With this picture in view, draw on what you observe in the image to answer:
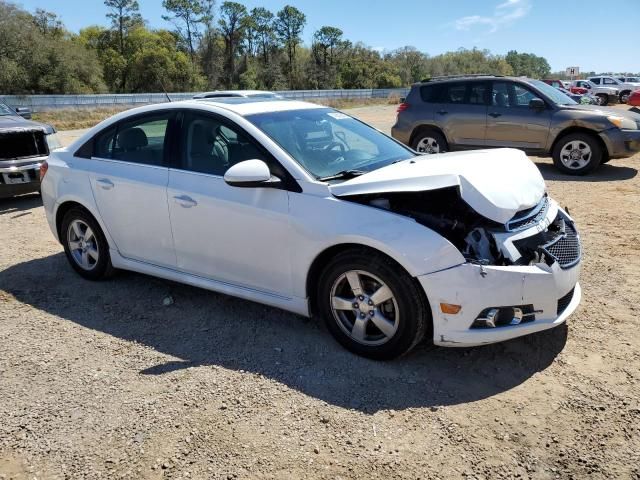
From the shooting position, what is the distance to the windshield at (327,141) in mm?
3787

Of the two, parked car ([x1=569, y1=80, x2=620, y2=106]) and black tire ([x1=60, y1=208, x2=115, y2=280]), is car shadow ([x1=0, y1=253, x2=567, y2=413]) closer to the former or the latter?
black tire ([x1=60, y1=208, x2=115, y2=280])

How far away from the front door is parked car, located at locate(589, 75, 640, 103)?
33431 mm

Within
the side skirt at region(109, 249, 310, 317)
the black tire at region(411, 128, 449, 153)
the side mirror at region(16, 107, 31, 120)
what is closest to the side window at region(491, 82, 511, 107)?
the black tire at region(411, 128, 449, 153)

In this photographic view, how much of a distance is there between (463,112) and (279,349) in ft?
26.5

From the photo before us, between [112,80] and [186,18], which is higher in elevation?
[186,18]

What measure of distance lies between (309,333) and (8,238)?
4.81 meters

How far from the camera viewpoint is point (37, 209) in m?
8.20

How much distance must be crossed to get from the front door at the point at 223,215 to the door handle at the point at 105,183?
2.42 ft

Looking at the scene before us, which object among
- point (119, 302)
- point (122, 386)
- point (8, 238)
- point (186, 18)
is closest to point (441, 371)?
point (122, 386)

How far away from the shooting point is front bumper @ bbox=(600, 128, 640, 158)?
916 cm

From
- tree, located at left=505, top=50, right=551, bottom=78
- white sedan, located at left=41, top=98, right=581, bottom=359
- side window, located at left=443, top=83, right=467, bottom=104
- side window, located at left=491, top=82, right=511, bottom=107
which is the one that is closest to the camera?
white sedan, located at left=41, top=98, right=581, bottom=359

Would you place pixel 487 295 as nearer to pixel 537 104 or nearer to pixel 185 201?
pixel 185 201

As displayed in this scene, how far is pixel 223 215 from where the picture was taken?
382 cm

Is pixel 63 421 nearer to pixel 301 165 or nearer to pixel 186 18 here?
pixel 301 165
